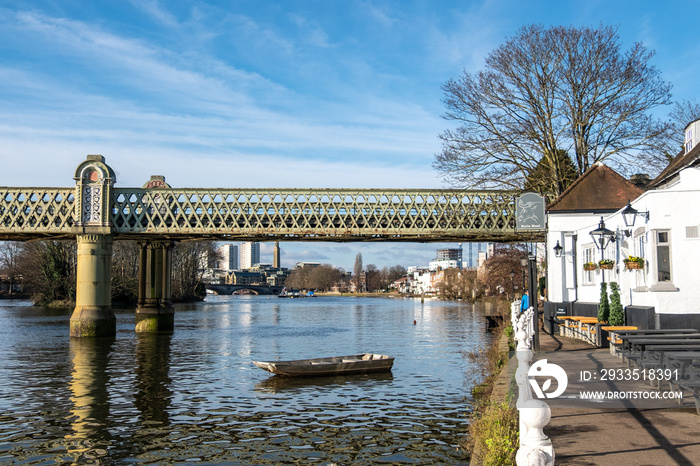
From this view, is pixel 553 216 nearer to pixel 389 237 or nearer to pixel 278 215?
pixel 389 237

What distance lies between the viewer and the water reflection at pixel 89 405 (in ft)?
47.4

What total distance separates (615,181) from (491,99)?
12308 millimetres

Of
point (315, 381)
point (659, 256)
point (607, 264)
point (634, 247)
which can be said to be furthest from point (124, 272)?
point (659, 256)

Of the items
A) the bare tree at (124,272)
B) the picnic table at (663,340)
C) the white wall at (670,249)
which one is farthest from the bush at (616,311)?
the bare tree at (124,272)

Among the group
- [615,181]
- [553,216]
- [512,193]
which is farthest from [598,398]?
[512,193]

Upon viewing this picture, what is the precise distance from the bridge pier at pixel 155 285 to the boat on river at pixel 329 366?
2771 centimetres

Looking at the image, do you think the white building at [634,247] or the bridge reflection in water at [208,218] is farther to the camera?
the bridge reflection in water at [208,218]

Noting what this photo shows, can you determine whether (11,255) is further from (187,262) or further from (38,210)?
(38,210)

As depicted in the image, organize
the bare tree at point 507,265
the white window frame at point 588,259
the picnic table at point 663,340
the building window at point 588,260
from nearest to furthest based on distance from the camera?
the picnic table at point 663,340 → the white window frame at point 588,259 → the building window at point 588,260 → the bare tree at point 507,265

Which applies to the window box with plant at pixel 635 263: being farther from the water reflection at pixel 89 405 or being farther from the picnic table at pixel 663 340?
the water reflection at pixel 89 405

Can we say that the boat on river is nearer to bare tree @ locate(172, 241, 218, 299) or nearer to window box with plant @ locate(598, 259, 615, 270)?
window box with plant @ locate(598, 259, 615, 270)

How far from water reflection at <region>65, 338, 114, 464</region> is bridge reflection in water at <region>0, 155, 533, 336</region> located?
742 centimetres

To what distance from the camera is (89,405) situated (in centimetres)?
1975

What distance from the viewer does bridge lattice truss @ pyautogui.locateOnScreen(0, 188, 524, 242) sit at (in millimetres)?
42656
